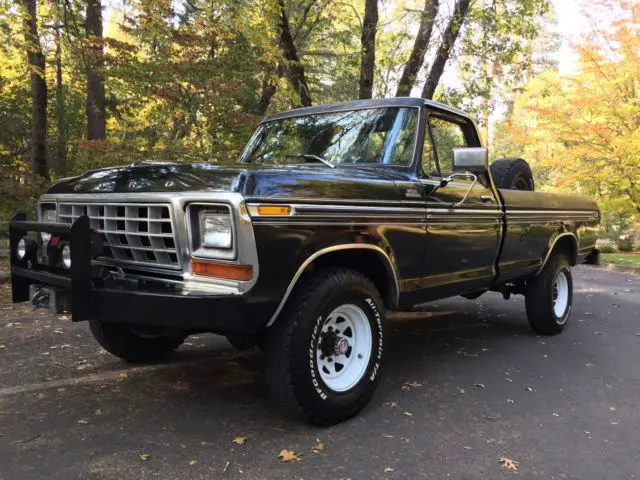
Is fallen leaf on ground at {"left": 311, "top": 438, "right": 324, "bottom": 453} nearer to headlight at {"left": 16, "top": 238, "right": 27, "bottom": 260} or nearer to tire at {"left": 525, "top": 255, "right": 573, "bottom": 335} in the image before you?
headlight at {"left": 16, "top": 238, "right": 27, "bottom": 260}

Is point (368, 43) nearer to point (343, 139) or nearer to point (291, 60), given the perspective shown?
point (291, 60)

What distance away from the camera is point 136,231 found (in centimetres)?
320

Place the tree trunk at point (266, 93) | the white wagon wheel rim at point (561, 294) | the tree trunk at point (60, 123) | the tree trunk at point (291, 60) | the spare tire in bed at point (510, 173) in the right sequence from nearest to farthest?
the spare tire in bed at point (510, 173), the white wagon wheel rim at point (561, 294), the tree trunk at point (291, 60), the tree trunk at point (266, 93), the tree trunk at point (60, 123)

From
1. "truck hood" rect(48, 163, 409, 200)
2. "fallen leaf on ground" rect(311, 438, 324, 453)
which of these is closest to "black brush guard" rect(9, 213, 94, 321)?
"truck hood" rect(48, 163, 409, 200)

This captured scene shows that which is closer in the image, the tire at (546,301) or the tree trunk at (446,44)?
the tire at (546,301)

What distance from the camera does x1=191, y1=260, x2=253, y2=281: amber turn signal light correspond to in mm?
2812

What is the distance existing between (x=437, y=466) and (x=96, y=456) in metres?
1.80

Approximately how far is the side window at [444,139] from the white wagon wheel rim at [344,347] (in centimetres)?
160

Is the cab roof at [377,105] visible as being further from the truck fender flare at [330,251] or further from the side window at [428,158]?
the truck fender flare at [330,251]

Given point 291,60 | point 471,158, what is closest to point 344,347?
point 471,158

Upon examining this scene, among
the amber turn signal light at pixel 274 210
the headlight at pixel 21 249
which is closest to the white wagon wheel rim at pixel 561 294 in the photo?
the amber turn signal light at pixel 274 210

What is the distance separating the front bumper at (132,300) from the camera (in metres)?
2.78

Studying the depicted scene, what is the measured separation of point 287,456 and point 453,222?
2.26 m

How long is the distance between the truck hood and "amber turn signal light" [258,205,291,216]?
6 cm
